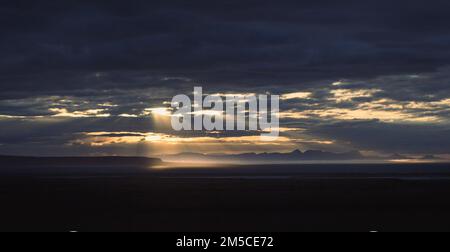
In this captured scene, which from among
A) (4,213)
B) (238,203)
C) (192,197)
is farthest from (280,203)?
(4,213)

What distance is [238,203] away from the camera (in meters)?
46.9

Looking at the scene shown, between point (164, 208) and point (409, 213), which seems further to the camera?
point (164, 208)
